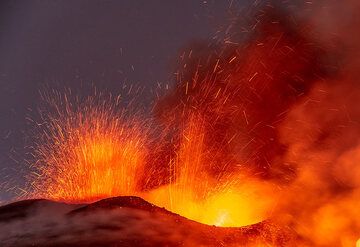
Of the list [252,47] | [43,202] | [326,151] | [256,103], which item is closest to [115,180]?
[43,202]

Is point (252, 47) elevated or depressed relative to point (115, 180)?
elevated

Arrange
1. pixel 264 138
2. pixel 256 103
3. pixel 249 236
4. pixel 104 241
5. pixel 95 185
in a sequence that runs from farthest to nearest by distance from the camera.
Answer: pixel 256 103, pixel 264 138, pixel 95 185, pixel 249 236, pixel 104 241

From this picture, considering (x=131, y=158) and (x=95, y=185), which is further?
(x=131, y=158)

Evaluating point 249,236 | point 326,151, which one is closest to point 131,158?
point 326,151

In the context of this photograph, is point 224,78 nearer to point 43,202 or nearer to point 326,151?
point 326,151

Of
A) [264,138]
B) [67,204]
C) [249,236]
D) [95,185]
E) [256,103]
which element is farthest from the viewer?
[256,103]

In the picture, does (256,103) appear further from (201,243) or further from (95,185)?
(201,243)
